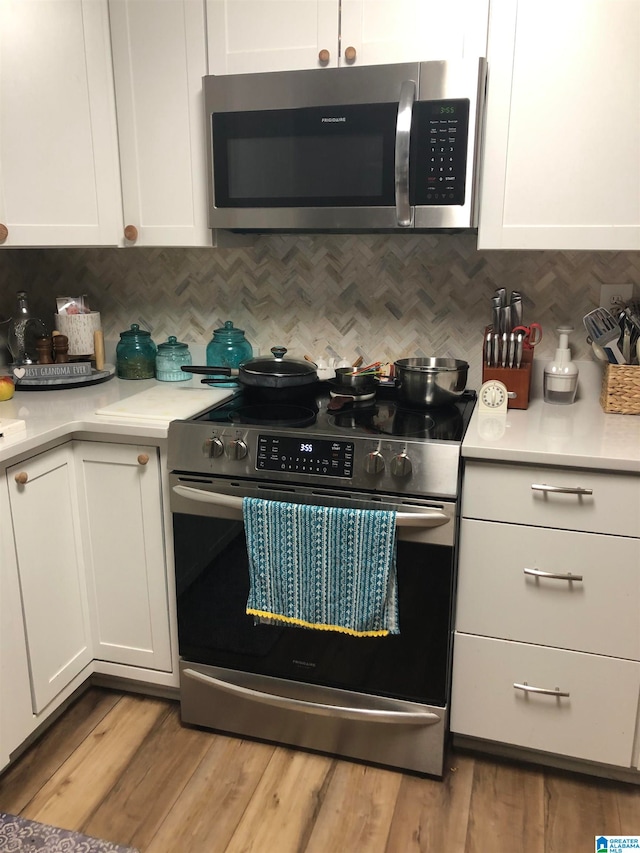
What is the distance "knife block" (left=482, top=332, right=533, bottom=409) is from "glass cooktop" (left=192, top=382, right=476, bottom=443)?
12 centimetres

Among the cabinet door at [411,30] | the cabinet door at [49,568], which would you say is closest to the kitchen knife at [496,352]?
the cabinet door at [411,30]

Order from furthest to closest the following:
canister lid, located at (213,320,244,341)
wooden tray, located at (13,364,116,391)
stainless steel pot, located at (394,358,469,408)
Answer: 1. canister lid, located at (213,320,244,341)
2. wooden tray, located at (13,364,116,391)
3. stainless steel pot, located at (394,358,469,408)

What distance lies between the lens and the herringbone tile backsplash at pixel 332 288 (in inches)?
83.8

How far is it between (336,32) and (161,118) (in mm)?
550

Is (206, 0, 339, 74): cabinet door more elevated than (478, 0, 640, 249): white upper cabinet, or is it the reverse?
(206, 0, 339, 74): cabinet door

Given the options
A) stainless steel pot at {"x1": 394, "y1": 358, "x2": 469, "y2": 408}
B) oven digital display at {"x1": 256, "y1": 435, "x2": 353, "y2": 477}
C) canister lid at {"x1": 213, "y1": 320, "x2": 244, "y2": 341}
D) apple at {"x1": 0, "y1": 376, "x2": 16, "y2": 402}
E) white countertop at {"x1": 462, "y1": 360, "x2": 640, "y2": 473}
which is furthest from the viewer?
canister lid at {"x1": 213, "y1": 320, "x2": 244, "y2": 341}

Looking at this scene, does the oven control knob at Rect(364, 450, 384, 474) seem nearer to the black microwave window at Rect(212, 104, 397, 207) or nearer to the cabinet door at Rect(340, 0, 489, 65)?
the black microwave window at Rect(212, 104, 397, 207)

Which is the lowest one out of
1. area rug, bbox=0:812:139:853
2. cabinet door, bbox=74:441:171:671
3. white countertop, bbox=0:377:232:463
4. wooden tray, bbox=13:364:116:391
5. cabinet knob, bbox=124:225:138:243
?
area rug, bbox=0:812:139:853

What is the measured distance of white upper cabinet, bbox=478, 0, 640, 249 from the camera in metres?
1.67

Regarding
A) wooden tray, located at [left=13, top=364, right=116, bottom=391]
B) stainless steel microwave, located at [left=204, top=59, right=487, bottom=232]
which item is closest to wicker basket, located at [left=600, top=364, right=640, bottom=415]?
stainless steel microwave, located at [left=204, top=59, right=487, bottom=232]

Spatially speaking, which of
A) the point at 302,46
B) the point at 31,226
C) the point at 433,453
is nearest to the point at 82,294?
the point at 31,226

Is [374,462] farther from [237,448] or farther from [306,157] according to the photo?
[306,157]

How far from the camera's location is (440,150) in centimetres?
177

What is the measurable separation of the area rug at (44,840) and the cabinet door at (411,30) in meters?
2.03
